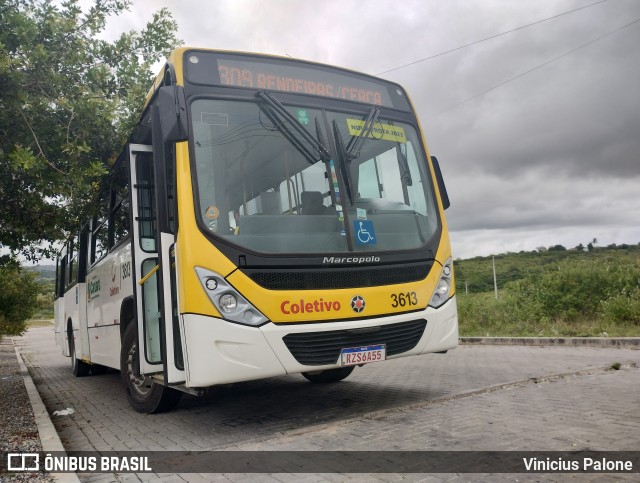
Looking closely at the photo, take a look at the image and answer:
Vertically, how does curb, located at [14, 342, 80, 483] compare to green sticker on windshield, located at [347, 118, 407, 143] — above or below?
below

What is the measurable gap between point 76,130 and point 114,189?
900mm

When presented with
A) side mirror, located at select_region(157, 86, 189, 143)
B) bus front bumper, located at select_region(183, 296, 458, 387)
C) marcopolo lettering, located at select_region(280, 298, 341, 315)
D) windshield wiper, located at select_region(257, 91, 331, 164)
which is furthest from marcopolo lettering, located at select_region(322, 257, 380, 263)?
side mirror, located at select_region(157, 86, 189, 143)

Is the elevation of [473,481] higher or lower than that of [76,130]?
lower

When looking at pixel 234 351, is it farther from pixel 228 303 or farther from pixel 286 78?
pixel 286 78

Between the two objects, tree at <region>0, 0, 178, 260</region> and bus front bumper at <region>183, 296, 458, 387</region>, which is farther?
tree at <region>0, 0, 178, 260</region>

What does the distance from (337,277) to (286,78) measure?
7.03ft

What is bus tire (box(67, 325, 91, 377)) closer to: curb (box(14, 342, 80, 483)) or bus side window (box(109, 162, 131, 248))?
curb (box(14, 342, 80, 483))

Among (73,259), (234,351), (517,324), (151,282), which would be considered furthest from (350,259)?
(517,324)

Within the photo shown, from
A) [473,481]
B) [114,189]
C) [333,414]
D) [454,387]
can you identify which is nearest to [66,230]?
[114,189]

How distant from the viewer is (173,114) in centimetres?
509

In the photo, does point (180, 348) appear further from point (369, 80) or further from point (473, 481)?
point (369, 80)

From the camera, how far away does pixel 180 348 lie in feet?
17.0

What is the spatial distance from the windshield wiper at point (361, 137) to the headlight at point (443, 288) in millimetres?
1515

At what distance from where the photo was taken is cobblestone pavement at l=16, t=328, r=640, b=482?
4.38m
